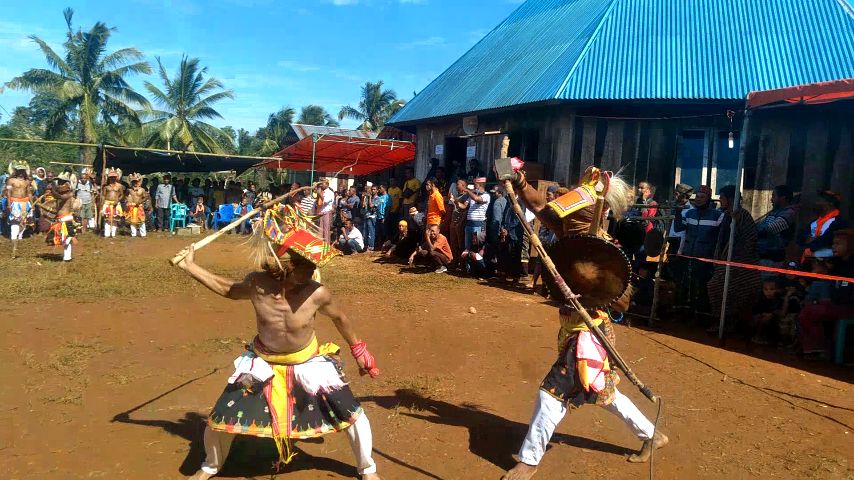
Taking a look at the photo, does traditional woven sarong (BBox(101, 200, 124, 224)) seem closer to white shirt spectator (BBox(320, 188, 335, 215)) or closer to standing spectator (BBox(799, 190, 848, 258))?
white shirt spectator (BBox(320, 188, 335, 215))

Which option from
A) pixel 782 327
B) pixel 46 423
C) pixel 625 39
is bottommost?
pixel 46 423

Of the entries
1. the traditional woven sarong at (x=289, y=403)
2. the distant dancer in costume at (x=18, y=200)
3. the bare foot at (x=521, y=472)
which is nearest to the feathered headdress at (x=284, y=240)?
the traditional woven sarong at (x=289, y=403)

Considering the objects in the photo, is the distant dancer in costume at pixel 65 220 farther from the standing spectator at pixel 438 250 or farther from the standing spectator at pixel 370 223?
the standing spectator at pixel 438 250

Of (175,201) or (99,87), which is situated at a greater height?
(99,87)

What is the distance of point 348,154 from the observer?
21.6 meters

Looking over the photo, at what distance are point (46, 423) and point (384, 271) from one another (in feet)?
26.2

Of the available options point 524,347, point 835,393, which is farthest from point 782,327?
point 524,347

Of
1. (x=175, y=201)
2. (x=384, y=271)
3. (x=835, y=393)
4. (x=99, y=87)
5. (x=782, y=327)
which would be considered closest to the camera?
(x=835, y=393)

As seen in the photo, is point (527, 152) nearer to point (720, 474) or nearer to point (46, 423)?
point (720, 474)

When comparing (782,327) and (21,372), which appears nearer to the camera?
(21,372)

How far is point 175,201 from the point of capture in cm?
2072

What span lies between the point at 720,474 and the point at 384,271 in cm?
853

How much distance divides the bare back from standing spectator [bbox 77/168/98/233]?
1740 centimetres

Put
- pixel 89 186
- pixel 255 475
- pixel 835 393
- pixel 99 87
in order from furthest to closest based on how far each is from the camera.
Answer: pixel 99 87 < pixel 89 186 < pixel 835 393 < pixel 255 475
